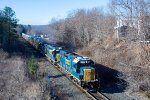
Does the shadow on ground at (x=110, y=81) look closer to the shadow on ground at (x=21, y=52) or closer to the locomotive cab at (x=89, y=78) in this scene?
the locomotive cab at (x=89, y=78)

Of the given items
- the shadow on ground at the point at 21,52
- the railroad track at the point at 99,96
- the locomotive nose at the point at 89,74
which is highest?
the locomotive nose at the point at 89,74

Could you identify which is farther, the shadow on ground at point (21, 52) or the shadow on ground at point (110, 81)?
the shadow on ground at point (21, 52)

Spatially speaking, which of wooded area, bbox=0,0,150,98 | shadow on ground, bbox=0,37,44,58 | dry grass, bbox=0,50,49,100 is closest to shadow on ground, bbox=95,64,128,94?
wooded area, bbox=0,0,150,98

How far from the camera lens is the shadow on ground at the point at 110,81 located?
24578 mm

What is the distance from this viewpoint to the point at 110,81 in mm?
27688

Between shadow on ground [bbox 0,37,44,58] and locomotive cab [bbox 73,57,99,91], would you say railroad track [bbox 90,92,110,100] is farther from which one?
shadow on ground [bbox 0,37,44,58]

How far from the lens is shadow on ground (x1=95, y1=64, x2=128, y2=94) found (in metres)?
24.6

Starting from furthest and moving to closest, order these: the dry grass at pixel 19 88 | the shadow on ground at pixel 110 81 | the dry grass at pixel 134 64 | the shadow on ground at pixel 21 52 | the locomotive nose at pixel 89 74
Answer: the shadow on ground at pixel 21 52 → the shadow on ground at pixel 110 81 → the locomotive nose at pixel 89 74 → the dry grass at pixel 134 64 → the dry grass at pixel 19 88

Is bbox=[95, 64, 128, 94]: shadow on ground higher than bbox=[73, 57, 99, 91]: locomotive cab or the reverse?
the reverse

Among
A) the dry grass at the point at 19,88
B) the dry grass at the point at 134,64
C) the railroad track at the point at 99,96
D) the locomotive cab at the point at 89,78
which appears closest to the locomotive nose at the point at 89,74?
the locomotive cab at the point at 89,78

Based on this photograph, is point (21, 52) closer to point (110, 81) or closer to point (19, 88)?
point (110, 81)

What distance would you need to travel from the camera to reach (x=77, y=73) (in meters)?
24.9

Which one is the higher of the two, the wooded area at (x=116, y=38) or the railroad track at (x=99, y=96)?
the wooded area at (x=116, y=38)

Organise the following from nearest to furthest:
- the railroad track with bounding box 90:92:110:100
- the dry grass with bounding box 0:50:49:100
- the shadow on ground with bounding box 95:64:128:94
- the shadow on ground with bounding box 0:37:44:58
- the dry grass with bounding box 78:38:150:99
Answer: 1. the dry grass with bounding box 0:50:49:100
2. the railroad track with bounding box 90:92:110:100
3. the dry grass with bounding box 78:38:150:99
4. the shadow on ground with bounding box 95:64:128:94
5. the shadow on ground with bounding box 0:37:44:58
